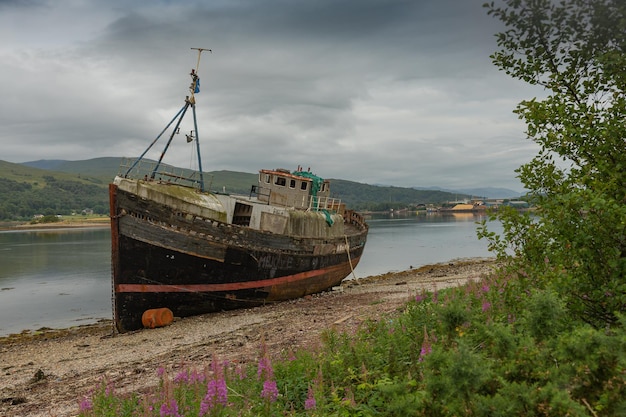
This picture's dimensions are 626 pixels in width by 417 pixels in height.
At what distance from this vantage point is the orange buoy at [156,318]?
17.5m

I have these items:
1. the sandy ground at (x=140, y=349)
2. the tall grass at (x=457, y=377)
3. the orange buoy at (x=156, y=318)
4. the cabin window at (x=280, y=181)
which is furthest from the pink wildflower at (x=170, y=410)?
the cabin window at (x=280, y=181)

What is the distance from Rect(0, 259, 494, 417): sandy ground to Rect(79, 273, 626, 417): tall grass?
0.89m

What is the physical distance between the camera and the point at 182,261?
1780 cm

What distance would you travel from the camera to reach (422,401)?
3857 mm

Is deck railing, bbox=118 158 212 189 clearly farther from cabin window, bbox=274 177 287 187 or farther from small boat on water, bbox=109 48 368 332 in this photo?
cabin window, bbox=274 177 287 187

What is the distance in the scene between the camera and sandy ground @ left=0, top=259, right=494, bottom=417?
920 centimetres

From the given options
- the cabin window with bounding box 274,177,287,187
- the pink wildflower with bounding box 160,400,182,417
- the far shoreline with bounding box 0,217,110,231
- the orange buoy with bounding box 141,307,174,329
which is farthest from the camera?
the far shoreline with bounding box 0,217,110,231

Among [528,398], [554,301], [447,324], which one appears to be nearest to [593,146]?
[554,301]

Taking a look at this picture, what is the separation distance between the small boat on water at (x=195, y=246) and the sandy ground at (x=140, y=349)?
0.93 meters

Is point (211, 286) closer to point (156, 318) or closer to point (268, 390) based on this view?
point (156, 318)

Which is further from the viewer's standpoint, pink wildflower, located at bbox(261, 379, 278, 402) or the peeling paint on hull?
the peeling paint on hull

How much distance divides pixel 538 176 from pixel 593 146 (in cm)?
70

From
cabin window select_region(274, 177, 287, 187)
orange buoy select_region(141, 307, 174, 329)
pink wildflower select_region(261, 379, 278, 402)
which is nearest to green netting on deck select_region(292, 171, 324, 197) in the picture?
cabin window select_region(274, 177, 287, 187)

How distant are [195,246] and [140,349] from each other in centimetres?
485
